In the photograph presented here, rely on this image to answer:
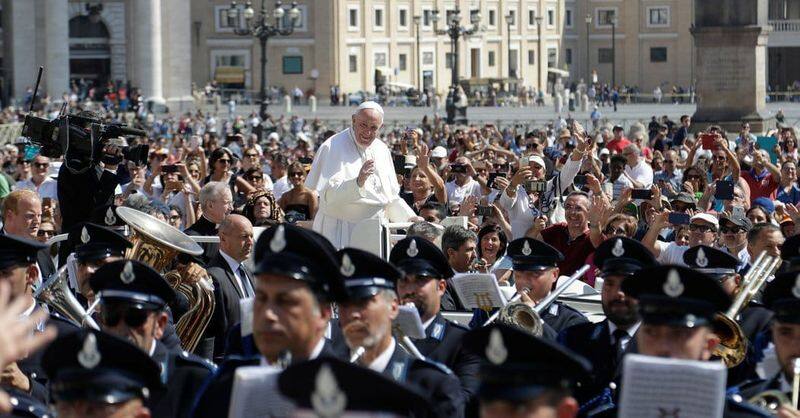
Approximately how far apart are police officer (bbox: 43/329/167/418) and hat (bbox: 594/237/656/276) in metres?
2.81

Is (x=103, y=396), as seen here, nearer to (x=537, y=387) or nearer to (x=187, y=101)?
(x=537, y=387)

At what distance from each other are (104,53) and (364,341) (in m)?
75.1

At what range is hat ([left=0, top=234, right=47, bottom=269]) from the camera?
740 cm

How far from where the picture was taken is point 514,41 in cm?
9750

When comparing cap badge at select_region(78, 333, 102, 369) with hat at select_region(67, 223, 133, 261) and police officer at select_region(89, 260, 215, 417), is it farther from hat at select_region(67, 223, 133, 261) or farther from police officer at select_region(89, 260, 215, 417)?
hat at select_region(67, 223, 133, 261)

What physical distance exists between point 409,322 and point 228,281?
257 centimetres

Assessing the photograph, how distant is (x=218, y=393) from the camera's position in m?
6.15

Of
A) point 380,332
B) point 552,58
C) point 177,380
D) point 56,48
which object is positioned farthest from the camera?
point 552,58

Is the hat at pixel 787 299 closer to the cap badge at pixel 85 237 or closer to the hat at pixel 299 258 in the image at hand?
the hat at pixel 299 258

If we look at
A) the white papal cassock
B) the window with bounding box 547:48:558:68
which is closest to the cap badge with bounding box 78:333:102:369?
the white papal cassock

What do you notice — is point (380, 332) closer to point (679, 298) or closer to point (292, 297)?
point (292, 297)

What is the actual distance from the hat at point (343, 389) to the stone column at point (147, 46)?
66052 mm

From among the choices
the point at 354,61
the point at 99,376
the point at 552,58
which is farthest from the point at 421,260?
the point at 552,58

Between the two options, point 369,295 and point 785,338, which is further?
point 369,295
